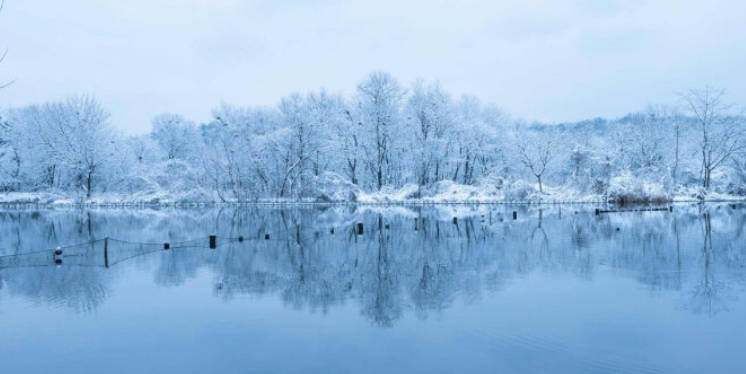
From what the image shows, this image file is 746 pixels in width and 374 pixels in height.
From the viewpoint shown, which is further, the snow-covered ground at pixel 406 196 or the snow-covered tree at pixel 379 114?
the snow-covered tree at pixel 379 114

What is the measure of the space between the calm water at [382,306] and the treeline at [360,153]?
34.5m

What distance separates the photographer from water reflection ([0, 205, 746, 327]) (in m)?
12.2

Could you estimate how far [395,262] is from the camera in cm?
1650

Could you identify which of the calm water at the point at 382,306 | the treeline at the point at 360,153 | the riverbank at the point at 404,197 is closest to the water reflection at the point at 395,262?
the calm water at the point at 382,306

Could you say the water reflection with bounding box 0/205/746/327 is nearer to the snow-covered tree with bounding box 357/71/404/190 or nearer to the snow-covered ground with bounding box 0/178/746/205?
the snow-covered ground with bounding box 0/178/746/205

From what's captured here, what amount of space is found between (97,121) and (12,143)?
35.3 ft

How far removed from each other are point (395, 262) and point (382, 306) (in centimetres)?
527

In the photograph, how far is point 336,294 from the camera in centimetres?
1247

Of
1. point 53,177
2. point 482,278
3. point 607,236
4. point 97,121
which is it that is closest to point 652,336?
point 482,278

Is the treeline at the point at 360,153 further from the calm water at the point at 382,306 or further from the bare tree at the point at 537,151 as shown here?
the calm water at the point at 382,306

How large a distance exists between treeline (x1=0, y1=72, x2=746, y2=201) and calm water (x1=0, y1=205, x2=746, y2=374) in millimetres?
34467

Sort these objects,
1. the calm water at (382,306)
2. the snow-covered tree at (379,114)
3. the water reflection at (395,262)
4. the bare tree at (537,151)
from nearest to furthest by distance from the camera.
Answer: the calm water at (382,306) < the water reflection at (395,262) < the snow-covered tree at (379,114) < the bare tree at (537,151)

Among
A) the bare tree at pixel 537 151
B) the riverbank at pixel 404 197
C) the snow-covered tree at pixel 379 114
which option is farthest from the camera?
the bare tree at pixel 537 151

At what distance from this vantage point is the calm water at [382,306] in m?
8.25
